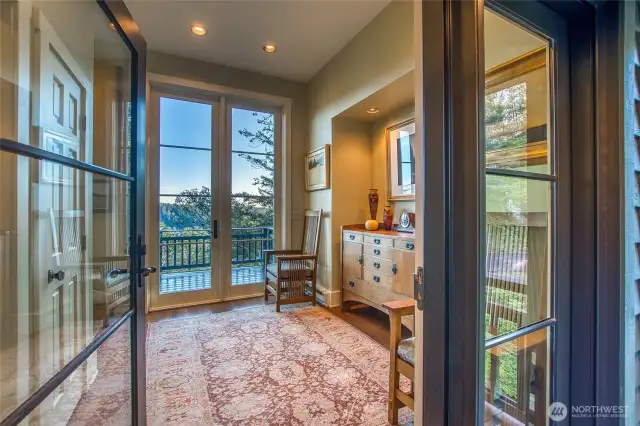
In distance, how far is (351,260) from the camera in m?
3.34

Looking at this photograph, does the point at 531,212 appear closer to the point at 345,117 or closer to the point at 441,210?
the point at 441,210

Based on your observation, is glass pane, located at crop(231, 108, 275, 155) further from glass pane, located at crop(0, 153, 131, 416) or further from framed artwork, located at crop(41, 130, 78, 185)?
framed artwork, located at crop(41, 130, 78, 185)

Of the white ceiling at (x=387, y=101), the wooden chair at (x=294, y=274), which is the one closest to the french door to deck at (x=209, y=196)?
the wooden chair at (x=294, y=274)

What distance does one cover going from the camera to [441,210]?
73 cm

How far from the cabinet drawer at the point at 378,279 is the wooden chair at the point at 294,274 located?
2.43 feet

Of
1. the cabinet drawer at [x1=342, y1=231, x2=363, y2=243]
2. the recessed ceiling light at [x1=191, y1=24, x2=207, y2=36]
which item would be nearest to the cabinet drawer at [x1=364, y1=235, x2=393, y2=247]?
the cabinet drawer at [x1=342, y1=231, x2=363, y2=243]

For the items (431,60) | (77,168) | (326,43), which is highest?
(326,43)

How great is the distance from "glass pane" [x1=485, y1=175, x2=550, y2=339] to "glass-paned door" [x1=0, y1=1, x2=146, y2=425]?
1.23 metres

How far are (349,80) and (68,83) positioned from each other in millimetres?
2760

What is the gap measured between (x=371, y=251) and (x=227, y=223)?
202cm

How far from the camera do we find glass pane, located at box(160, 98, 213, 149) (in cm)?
358

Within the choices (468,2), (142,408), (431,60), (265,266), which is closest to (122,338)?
(142,408)

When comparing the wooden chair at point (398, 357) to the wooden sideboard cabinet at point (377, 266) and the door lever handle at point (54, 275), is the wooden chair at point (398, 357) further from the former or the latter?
the door lever handle at point (54, 275)

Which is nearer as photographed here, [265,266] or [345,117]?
[345,117]
